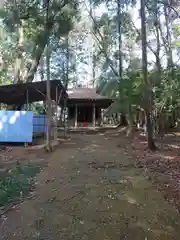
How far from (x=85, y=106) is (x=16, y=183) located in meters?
22.2

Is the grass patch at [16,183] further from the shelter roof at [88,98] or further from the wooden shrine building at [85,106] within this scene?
the wooden shrine building at [85,106]

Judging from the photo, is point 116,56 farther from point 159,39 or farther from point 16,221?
point 16,221

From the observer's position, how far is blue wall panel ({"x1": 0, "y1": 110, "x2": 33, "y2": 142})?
13664 mm

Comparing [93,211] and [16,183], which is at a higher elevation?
[16,183]

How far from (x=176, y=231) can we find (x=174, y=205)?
48.2 inches

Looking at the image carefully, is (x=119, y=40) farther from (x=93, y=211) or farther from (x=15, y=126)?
(x=93, y=211)

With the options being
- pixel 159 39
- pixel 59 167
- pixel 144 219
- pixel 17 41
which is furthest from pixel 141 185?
pixel 159 39

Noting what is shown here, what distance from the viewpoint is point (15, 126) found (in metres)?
13.7

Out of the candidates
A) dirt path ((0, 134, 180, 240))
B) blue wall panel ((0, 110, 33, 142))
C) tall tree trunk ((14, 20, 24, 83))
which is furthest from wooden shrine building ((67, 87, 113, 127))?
dirt path ((0, 134, 180, 240))

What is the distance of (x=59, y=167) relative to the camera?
28.8ft

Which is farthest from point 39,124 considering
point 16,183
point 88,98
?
point 16,183

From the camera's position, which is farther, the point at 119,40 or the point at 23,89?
the point at 119,40

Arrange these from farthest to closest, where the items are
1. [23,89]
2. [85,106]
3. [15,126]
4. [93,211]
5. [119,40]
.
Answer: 1. [85,106]
2. [119,40]
3. [23,89]
4. [15,126]
5. [93,211]

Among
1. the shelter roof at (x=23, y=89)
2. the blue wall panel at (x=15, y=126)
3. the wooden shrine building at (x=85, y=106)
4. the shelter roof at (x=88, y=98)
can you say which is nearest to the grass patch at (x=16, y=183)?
the blue wall panel at (x=15, y=126)
